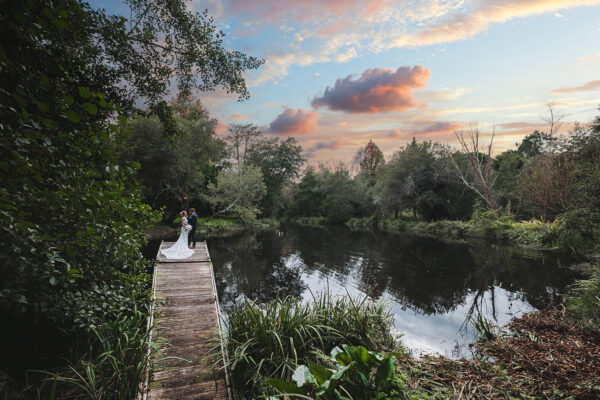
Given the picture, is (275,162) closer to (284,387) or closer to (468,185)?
(468,185)

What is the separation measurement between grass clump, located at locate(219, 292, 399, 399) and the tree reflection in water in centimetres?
75

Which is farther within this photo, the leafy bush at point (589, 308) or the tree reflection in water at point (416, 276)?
the tree reflection in water at point (416, 276)

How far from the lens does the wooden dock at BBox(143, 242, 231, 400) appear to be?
139 inches

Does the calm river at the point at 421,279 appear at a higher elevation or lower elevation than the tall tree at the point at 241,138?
lower

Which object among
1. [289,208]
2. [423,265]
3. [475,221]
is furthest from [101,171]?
[289,208]

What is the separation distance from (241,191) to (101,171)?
85.5 feet

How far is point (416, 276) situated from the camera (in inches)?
475

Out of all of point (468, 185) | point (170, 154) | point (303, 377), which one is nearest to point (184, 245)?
point (303, 377)

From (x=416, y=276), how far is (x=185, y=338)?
10.3m

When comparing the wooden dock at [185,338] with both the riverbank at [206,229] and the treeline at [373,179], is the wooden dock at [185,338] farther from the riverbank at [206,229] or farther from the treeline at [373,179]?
the riverbank at [206,229]

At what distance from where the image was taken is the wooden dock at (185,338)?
3.53 m

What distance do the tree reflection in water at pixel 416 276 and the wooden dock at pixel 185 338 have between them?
209 centimetres

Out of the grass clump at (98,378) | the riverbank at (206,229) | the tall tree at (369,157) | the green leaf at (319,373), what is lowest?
the riverbank at (206,229)

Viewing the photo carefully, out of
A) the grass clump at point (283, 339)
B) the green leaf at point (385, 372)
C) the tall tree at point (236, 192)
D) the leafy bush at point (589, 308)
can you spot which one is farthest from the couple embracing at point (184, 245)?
the tall tree at point (236, 192)
